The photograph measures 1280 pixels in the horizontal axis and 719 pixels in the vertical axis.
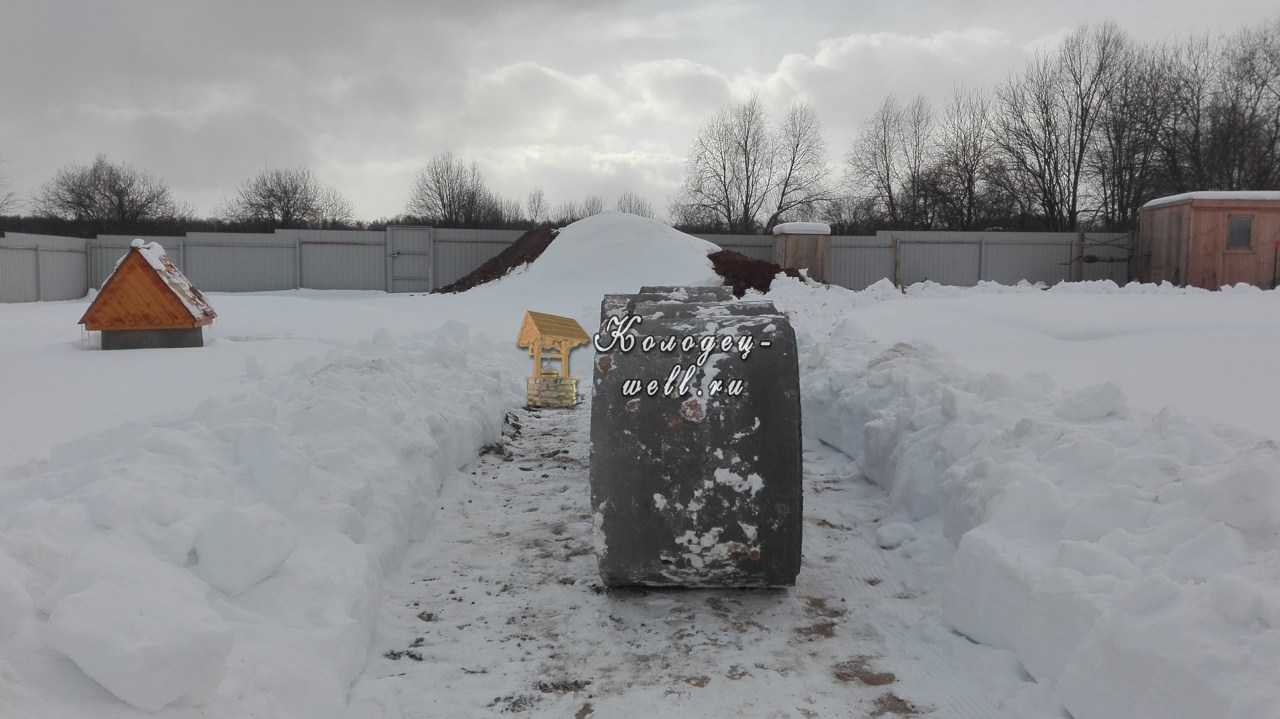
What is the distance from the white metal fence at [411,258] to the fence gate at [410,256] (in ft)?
0.10

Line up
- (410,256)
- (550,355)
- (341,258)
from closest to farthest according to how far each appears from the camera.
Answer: (550,355), (410,256), (341,258)

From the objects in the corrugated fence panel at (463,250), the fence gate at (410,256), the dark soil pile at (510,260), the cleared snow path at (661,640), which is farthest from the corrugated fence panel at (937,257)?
the cleared snow path at (661,640)

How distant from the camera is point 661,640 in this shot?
321cm

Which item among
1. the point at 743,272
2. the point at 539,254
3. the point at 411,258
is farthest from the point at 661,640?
the point at 411,258

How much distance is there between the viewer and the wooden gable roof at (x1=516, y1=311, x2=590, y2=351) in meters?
9.01

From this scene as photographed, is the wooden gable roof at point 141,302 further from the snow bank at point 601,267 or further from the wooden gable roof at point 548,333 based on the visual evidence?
the snow bank at point 601,267

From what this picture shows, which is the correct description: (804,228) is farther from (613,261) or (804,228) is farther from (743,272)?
(613,261)

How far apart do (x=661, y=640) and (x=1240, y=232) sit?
18.7 metres

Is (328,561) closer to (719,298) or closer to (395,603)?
(395,603)

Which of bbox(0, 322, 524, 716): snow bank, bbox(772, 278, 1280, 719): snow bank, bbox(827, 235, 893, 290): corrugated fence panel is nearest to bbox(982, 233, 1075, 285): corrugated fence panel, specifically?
bbox(827, 235, 893, 290): corrugated fence panel

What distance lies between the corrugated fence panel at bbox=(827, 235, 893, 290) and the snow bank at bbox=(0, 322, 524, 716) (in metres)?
20.2

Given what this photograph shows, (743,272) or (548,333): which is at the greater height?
(743,272)

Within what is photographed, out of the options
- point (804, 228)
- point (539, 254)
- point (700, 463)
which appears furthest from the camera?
point (804, 228)

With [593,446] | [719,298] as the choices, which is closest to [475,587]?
[593,446]
